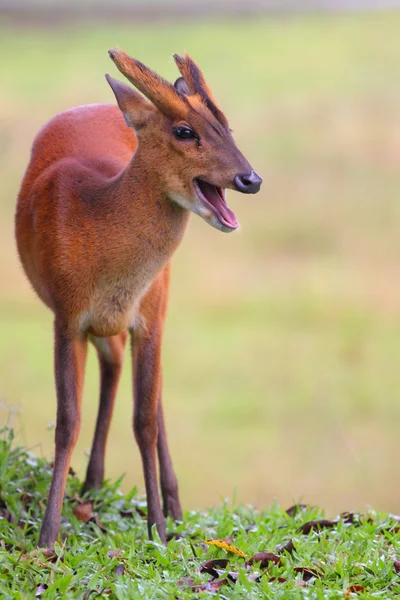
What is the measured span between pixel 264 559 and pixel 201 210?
62.7 inches

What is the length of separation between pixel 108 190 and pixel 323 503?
5.11m

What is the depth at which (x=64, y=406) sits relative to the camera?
5.86 meters

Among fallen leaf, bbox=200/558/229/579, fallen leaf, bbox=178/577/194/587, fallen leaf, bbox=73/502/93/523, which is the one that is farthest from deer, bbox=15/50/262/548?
fallen leaf, bbox=178/577/194/587

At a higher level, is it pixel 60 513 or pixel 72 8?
pixel 72 8

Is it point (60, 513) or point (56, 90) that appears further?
point (56, 90)

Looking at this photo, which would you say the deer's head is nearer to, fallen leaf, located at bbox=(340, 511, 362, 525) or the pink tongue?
the pink tongue

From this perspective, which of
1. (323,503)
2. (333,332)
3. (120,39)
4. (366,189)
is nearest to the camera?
(323,503)

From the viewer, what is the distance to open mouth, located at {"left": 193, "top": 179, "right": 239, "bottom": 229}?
212 inches

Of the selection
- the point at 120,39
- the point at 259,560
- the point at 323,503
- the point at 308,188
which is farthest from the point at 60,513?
the point at 120,39

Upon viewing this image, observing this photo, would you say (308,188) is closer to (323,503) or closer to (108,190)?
(323,503)

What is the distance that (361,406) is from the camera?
12.1 metres

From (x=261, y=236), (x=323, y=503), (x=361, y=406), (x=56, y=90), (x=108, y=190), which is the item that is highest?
(x=56, y=90)

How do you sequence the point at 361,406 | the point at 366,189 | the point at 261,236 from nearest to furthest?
1. the point at 361,406
2. the point at 261,236
3. the point at 366,189

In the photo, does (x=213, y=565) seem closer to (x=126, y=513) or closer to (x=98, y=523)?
(x=98, y=523)
